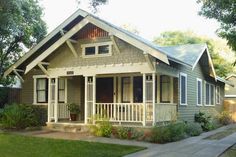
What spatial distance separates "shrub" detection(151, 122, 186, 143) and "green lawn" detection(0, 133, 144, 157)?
6.49ft

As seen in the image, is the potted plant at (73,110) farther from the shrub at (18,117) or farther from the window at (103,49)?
the window at (103,49)

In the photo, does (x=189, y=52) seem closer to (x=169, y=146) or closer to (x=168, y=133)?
(x=168, y=133)

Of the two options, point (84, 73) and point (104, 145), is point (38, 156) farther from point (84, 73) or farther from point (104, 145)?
point (84, 73)

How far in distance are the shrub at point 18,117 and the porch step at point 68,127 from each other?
1.04 metres

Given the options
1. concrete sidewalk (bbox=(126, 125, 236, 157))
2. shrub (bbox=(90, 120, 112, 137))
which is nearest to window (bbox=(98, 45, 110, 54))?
shrub (bbox=(90, 120, 112, 137))

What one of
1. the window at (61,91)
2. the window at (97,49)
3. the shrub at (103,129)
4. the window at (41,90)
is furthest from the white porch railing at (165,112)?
the window at (41,90)

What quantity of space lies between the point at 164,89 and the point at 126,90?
80.2 inches

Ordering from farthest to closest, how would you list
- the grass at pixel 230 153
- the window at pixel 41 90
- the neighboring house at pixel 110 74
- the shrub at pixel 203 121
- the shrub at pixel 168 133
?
1. the shrub at pixel 203 121
2. the window at pixel 41 90
3. the neighboring house at pixel 110 74
4. the shrub at pixel 168 133
5. the grass at pixel 230 153

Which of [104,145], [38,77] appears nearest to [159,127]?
[104,145]

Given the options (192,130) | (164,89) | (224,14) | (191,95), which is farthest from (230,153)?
(191,95)

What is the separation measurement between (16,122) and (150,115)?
6.73m

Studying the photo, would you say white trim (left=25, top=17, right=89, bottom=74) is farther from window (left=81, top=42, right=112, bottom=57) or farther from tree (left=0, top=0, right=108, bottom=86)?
tree (left=0, top=0, right=108, bottom=86)

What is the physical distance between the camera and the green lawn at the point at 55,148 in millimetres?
11930

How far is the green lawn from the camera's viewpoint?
11930mm
